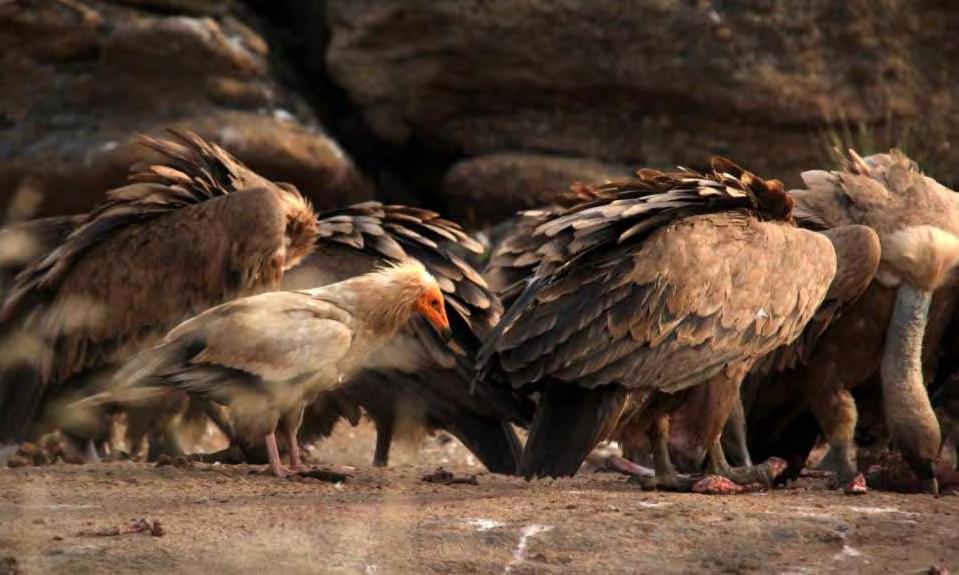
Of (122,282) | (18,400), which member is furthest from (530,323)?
(18,400)

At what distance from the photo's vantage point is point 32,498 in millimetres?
6453

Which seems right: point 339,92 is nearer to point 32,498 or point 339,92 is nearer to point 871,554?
point 32,498

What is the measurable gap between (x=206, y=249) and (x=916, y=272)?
3.22m

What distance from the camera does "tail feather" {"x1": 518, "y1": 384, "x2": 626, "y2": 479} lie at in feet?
22.3

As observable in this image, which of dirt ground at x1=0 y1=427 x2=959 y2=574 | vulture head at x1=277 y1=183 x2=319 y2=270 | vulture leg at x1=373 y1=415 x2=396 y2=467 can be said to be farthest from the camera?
vulture leg at x1=373 y1=415 x2=396 y2=467

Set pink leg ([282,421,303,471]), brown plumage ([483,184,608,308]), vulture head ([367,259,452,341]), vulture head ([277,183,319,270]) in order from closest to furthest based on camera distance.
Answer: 1. vulture head ([367,259,452,341])
2. pink leg ([282,421,303,471])
3. brown plumage ([483,184,608,308])
4. vulture head ([277,183,319,270])

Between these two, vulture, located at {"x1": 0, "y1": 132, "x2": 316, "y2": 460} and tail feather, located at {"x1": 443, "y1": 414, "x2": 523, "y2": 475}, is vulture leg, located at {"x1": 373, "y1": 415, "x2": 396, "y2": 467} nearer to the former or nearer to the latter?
tail feather, located at {"x1": 443, "y1": 414, "x2": 523, "y2": 475}

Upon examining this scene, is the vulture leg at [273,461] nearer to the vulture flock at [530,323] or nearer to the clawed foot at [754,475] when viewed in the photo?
the vulture flock at [530,323]

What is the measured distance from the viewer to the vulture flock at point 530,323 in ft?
22.8

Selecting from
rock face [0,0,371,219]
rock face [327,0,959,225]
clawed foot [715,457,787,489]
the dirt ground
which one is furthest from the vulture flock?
rock face [327,0,959,225]

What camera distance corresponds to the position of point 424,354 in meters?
8.54

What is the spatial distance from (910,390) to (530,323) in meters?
1.72

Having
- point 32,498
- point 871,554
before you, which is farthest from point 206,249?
point 871,554

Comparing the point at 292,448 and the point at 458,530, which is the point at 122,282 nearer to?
the point at 292,448
